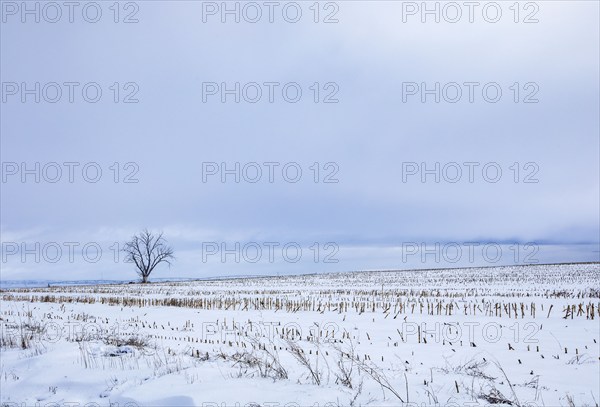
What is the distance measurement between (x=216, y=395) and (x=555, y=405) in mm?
4078

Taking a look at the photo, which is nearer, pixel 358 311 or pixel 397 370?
pixel 397 370

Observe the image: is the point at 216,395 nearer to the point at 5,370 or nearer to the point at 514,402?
the point at 514,402

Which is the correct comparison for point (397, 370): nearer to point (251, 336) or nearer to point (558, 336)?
point (251, 336)

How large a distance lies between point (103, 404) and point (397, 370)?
168 inches

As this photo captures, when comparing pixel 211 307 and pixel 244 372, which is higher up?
pixel 244 372

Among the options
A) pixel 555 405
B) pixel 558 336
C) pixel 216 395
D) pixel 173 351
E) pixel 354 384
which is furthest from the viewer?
pixel 558 336

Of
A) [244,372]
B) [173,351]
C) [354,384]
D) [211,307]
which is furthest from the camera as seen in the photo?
[211,307]

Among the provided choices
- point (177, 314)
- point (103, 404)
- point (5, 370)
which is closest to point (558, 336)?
point (103, 404)

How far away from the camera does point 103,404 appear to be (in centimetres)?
545

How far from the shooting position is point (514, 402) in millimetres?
4922

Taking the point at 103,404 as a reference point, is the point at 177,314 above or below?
below

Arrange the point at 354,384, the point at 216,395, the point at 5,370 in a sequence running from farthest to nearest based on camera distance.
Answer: the point at 5,370, the point at 354,384, the point at 216,395

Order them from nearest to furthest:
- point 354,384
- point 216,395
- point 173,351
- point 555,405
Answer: point 555,405, point 216,395, point 354,384, point 173,351

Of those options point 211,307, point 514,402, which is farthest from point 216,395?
point 211,307
